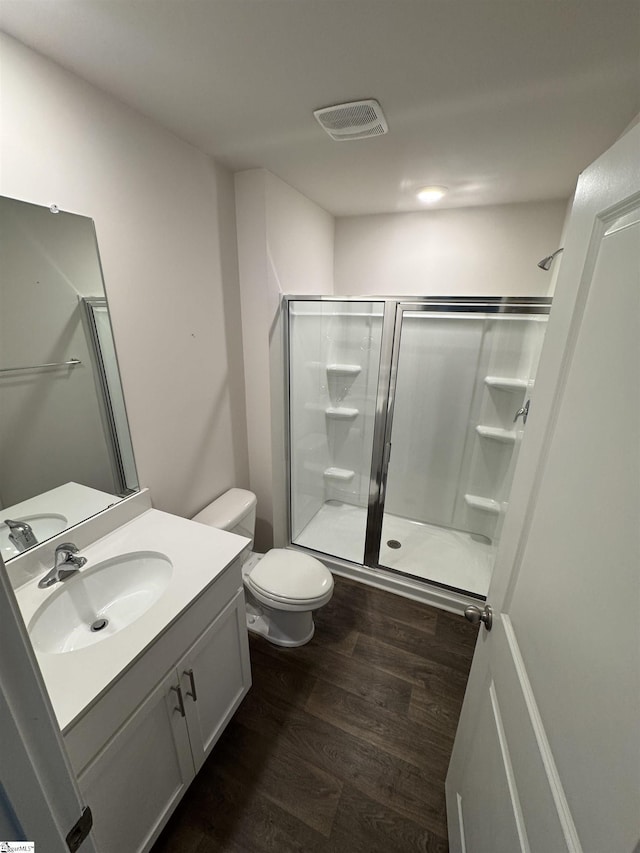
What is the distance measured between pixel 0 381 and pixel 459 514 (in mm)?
2722

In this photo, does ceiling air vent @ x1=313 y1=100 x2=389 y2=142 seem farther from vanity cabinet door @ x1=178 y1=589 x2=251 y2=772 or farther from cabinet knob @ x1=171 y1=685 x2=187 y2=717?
cabinet knob @ x1=171 y1=685 x2=187 y2=717

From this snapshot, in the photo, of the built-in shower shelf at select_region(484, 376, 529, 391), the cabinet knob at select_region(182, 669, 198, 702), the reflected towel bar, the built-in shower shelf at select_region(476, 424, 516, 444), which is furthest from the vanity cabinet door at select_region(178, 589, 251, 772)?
the built-in shower shelf at select_region(484, 376, 529, 391)

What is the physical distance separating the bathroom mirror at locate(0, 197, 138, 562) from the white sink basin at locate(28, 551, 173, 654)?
204 millimetres

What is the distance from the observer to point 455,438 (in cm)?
251

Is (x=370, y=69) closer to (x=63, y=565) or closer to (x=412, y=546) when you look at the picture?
(x=63, y=565)

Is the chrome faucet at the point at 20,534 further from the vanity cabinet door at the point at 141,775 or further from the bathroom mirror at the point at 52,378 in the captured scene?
the vanity cabinet door at the point at 141,775

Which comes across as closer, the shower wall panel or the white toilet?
the white toilet

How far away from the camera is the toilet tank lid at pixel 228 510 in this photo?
172 cm

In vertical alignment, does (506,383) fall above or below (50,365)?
below

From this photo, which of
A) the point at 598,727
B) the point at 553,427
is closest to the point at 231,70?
the point at 553,427

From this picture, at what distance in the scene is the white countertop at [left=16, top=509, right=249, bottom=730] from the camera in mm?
795

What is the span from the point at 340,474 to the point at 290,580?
3.98 ft

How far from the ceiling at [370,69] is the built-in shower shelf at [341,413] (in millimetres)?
1527

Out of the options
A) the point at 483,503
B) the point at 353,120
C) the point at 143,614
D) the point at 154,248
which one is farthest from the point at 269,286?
the point at 483,503
